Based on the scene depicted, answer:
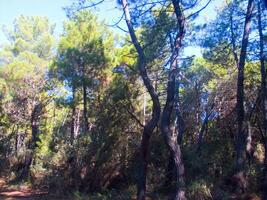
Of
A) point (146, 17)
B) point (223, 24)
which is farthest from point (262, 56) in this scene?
point (146, 17)

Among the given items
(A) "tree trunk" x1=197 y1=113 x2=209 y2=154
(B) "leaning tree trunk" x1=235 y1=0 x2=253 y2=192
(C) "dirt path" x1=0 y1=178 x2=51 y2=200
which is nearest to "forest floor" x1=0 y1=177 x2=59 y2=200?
(C) "dirt path" x1=0 y1=178 x2=51 y2=200

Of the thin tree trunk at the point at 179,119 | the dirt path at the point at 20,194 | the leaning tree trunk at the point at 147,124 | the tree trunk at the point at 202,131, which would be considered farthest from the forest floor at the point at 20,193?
the tree trunk at the point at 202,131

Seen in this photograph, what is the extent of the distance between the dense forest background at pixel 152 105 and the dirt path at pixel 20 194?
1.70 ft

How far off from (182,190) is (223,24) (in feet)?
25.6

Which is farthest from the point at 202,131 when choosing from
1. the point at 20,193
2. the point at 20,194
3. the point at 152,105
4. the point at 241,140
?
the point at 20,193

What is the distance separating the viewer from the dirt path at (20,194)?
48.2ft

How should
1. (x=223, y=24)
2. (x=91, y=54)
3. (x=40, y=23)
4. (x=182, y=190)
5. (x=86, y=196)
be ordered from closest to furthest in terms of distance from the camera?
1. (x=182, y=190)
2. (x=86, y=196)
3. (x=223, y=24)
4. (x=91, y=54)
5. (x=40, y=23)

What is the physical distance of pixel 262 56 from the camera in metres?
12.5

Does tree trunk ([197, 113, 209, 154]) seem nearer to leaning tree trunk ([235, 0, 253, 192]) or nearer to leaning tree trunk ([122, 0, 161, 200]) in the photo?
leaning tree trunk ([235, 0, 253, 192])

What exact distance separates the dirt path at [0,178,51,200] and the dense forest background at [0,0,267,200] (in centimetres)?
52

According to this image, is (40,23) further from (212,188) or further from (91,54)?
(212,188)

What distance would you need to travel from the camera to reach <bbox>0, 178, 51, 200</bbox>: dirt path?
14686mm

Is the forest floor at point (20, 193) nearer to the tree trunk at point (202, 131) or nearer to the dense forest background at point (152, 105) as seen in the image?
the dense forest background at point (152, 105)

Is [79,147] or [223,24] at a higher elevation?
[223,24]
